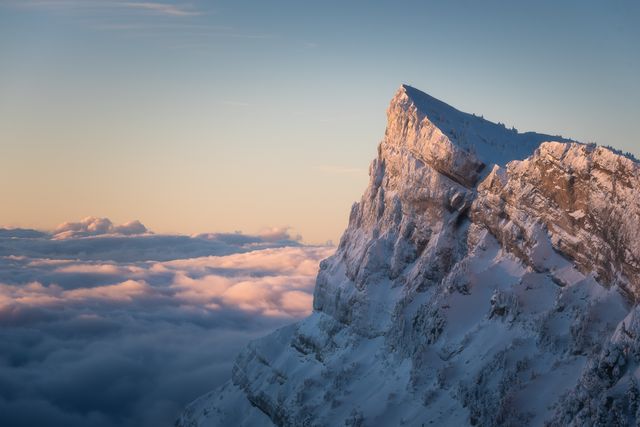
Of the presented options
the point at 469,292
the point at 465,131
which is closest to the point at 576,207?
the point at 469,292

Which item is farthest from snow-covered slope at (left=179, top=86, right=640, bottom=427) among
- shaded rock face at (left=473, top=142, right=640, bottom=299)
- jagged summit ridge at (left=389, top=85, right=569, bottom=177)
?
jagged summit ridge at (left=389, top=85, right=569, bottom=177)

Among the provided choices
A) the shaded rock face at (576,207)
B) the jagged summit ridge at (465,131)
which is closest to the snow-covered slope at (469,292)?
the shaded rock face at (576,207)

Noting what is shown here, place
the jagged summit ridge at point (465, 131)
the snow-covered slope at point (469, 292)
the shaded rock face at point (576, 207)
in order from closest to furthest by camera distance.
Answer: the shaded rock face at point (576, 207) < the snow-covered slope at point (469, 292) < the jagged summit ridge at point (465, 131)

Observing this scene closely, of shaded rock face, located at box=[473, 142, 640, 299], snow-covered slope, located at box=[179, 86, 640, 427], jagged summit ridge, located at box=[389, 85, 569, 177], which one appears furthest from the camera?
jagged summit ridge, located at box=[389, 85, 569, 177]

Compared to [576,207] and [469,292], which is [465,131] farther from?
[576,207]

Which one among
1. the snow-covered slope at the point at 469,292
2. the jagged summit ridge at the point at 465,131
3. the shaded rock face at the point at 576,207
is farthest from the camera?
the jagged summit ridge at the point at 465,131

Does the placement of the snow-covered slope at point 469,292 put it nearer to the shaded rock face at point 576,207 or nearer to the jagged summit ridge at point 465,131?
the shaded rock face at point 576,207

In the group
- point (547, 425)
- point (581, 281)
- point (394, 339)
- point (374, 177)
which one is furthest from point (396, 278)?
point (547, 425)

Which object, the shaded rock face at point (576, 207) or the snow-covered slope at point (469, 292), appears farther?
the snow-covered slope at point (469, 292)

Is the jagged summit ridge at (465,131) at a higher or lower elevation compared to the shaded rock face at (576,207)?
higher

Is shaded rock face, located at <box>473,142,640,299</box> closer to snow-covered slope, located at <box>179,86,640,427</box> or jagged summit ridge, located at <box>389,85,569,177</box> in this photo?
snow-covered slope, located at <box>179,86,640,427</box>
